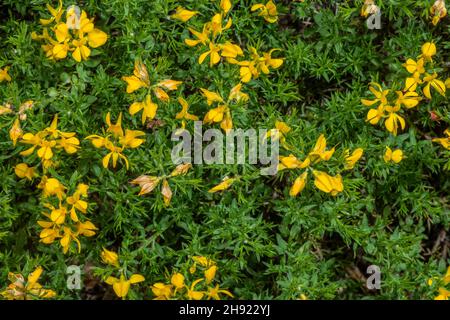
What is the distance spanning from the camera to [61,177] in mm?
3967

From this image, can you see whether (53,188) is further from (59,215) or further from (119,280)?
(119,280)

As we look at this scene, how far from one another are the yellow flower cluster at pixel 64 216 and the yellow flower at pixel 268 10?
1638mm

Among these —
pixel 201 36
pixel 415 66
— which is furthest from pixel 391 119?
pixel 201 36

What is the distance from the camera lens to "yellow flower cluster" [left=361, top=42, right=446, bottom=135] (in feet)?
13.2

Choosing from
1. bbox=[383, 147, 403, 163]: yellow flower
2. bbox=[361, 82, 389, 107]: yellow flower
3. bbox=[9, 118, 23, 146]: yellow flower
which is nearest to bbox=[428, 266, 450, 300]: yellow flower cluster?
bbox=[383, 147, 403, 163]: yellow flower

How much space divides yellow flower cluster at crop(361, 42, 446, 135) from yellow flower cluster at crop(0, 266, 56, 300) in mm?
2337

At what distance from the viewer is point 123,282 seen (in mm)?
3869

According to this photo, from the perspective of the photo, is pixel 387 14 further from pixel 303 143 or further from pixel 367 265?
pixel 367 265

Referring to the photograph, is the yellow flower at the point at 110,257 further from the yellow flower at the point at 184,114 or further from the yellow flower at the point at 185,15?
the yellow flower at the point at 185,15

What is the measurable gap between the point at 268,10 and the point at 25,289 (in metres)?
2.41

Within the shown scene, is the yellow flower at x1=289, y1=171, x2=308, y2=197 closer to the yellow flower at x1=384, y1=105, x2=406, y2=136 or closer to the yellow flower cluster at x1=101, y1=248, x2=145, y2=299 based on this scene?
the yellow flower at x1=384, y1=105, x2=406, y2=136

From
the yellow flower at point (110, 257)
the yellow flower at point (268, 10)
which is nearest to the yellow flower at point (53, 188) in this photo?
the yellow flower at point (110, 257)
